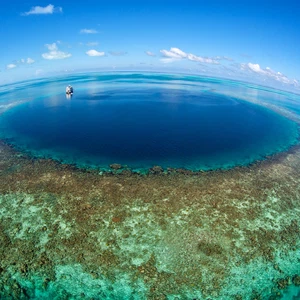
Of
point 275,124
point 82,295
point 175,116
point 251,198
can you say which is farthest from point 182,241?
point 275,124

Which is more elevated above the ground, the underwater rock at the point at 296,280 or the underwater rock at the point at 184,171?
the underwater rock at the point at 184,171

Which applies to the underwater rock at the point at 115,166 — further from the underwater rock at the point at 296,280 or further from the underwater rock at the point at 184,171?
the underwater rock at the point at 296,280

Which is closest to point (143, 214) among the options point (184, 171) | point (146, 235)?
point (146, 235)

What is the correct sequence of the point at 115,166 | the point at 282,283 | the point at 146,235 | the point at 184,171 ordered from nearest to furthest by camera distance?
the point at 282,283 → the point at 146,235 → the point at 184,171 → the point at 115,166

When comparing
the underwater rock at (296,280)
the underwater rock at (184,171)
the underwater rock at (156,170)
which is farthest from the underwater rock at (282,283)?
the underwater rock at (156,170)

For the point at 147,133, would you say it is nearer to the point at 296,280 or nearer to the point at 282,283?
the point at 282,283

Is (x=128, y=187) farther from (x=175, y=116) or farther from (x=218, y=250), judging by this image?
(x=175, y=116)
